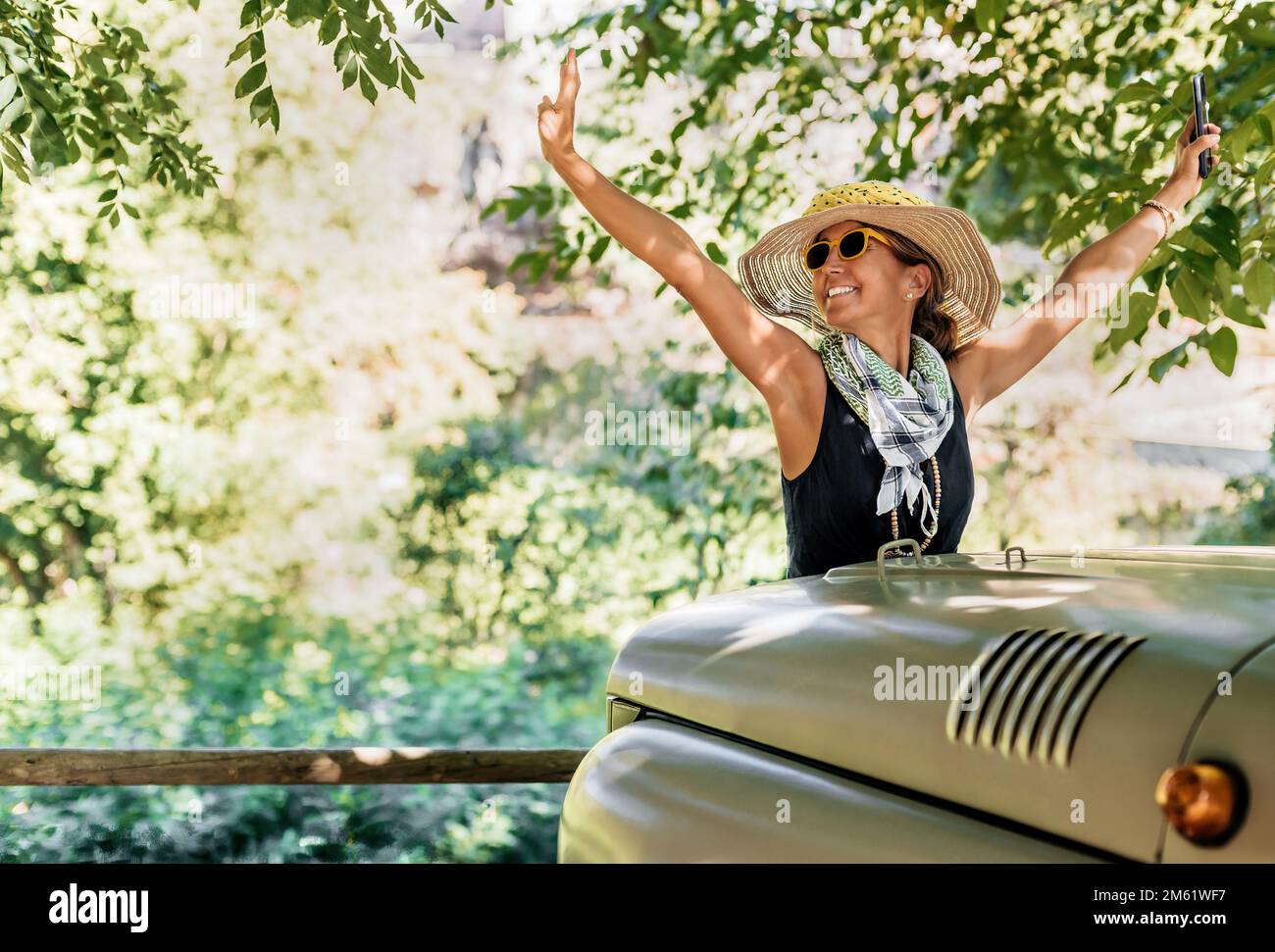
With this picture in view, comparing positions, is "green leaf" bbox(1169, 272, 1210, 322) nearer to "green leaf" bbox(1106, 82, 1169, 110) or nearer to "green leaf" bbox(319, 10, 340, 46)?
"green leaf" bbox(1106, 82, 1169, 110)

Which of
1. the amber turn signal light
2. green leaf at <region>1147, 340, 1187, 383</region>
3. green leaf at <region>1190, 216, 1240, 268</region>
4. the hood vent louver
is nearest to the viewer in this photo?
the amber turn signal light

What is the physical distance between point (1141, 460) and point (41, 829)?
790 centimetres

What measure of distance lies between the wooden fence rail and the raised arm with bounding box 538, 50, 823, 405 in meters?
1.85

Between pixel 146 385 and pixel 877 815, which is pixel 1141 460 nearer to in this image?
pixel 146 385

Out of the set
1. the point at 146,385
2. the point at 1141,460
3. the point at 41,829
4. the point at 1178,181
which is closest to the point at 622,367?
the point at 146,385

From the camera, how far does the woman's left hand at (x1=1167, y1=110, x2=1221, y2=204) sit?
285 centimetres

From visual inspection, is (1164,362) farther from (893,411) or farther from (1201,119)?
(893,411)

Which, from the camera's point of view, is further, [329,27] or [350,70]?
[350,70]

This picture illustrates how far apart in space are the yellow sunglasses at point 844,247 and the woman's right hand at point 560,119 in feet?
2.09

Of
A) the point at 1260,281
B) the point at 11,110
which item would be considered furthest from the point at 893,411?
the point at 11,110

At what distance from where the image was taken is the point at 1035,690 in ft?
4.08

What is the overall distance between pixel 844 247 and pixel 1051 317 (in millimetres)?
538

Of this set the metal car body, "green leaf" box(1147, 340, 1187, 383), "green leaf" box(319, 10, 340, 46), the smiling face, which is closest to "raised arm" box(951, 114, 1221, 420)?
the smiling face

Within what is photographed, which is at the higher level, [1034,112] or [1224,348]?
[1034,112]
